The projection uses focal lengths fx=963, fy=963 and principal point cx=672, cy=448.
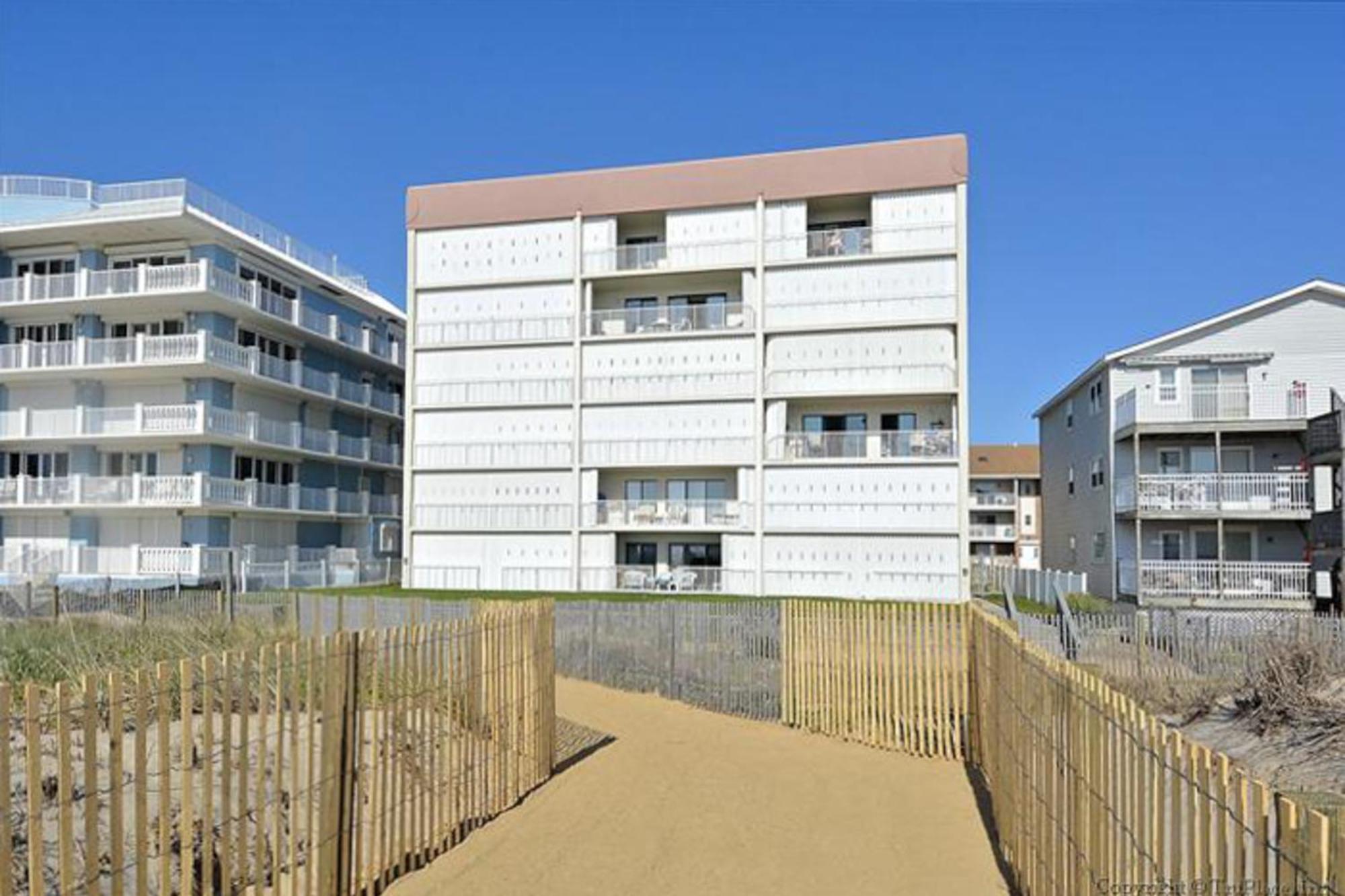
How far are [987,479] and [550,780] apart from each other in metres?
68.6

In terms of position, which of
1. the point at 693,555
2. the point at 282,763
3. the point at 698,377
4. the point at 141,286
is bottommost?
the point at 693,555

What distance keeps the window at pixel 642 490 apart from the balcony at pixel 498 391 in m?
4.15

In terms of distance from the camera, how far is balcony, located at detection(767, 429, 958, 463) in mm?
34531

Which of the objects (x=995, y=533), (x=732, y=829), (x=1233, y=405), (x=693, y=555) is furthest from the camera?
(x=995, y=533)

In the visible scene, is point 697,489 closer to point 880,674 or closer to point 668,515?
point 668,515

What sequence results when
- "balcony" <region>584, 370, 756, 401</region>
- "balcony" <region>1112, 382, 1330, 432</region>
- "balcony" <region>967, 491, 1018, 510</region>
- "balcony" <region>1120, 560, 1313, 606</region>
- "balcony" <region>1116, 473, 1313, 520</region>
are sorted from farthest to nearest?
"balcony" <region>967, 491, 1018, 510</region>, "balcony" <region>584, 370, 756, 401</region>, "balcony" <region>1112, 382, 1330, 432</region>, "balcony" <region>1116, 473, 1313, 520</region>, "balcony" <region>1120, 560, 1313, 606</region>

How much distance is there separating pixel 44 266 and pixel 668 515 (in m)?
26.3

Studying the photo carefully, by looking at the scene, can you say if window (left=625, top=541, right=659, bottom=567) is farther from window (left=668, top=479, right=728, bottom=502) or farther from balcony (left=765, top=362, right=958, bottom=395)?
balcony (left=765, top=362, right=958, bottom=395)

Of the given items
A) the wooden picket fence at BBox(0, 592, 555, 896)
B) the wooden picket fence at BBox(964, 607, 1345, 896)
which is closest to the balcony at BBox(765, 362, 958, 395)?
the wooden picket fence at BBox(0, 592, 555, 896)

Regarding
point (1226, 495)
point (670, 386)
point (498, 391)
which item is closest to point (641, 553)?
point (670, 386)

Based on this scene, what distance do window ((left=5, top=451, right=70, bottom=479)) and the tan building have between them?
56935 millimetres

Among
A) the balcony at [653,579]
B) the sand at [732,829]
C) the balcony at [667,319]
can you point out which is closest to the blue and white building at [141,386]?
the balcony at [653,579]

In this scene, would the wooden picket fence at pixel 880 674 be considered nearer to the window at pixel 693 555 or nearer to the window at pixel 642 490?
the window at pixel 693 555

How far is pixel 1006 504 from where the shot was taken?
72.9m
